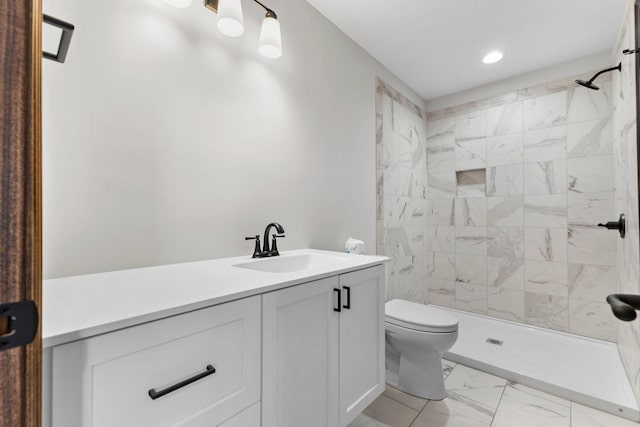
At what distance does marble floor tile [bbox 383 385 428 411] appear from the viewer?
170cm

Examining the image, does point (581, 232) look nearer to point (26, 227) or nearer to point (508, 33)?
point (508, 33)

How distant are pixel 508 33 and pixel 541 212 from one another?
5.11ft

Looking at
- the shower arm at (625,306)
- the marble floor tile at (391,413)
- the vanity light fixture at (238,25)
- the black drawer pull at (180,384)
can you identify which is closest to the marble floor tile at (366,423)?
the marble floor tile at (391,413)

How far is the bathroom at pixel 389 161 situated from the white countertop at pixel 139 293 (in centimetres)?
3

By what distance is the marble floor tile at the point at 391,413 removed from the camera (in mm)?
1565

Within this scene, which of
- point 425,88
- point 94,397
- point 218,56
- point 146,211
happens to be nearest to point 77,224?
point 146,211

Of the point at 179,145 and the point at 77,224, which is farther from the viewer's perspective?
the point at 179,145

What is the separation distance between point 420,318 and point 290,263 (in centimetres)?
94

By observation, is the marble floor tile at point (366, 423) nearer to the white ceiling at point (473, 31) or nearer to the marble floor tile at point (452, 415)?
the marble floor tile at point (452, 415)

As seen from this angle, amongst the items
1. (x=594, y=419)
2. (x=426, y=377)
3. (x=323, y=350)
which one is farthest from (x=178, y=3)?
(x=594, y=419)

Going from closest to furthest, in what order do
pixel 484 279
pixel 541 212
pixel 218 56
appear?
pixel 218 56 < pixel 541 212 < pixel 484 279

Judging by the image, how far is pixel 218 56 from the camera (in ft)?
4.44

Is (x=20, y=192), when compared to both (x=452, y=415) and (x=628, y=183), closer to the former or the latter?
(x=452, y=415)

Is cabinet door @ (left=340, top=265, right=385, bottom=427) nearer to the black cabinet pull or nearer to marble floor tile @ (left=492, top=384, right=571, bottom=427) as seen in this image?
the black cabinet pull
